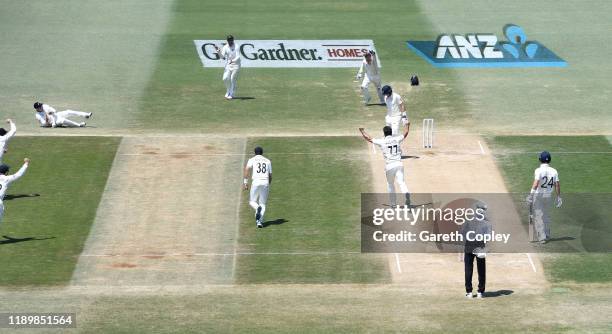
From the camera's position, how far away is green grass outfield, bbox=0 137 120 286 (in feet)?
99.3

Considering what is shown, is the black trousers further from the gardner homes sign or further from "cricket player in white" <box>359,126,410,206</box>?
the gardner homes sign

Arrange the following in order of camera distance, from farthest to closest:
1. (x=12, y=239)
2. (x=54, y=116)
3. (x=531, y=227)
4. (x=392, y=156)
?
1. (x=54, y=116)
2. (x=392, y=156)
3. (x=12, y=239)
4. (x=531, y=227)

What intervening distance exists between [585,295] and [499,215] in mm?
5327

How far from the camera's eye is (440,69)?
1905 inches

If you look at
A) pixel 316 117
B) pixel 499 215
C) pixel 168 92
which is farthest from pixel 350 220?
pixel 168 92

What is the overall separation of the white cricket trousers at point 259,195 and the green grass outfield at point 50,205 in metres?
4.38

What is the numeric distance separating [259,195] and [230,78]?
516 inches

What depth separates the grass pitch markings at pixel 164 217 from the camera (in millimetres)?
30062

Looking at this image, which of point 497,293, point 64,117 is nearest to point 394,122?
point 497,293

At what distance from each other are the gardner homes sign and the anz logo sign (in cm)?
258

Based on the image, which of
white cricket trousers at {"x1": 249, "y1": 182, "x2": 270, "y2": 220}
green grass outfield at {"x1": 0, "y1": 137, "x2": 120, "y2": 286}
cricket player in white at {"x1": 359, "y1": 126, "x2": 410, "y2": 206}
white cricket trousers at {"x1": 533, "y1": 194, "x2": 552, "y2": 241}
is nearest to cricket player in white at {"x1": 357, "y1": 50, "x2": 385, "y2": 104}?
green grass outfield at {"x1": 0, "y1": 137, "x2": 120, "y2": 286}

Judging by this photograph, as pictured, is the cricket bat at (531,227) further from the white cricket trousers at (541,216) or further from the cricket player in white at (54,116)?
the cricket player in white at (54,116)

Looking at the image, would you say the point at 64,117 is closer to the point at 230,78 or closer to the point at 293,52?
the point at 230,78

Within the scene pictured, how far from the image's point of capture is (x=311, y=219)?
33250mm
